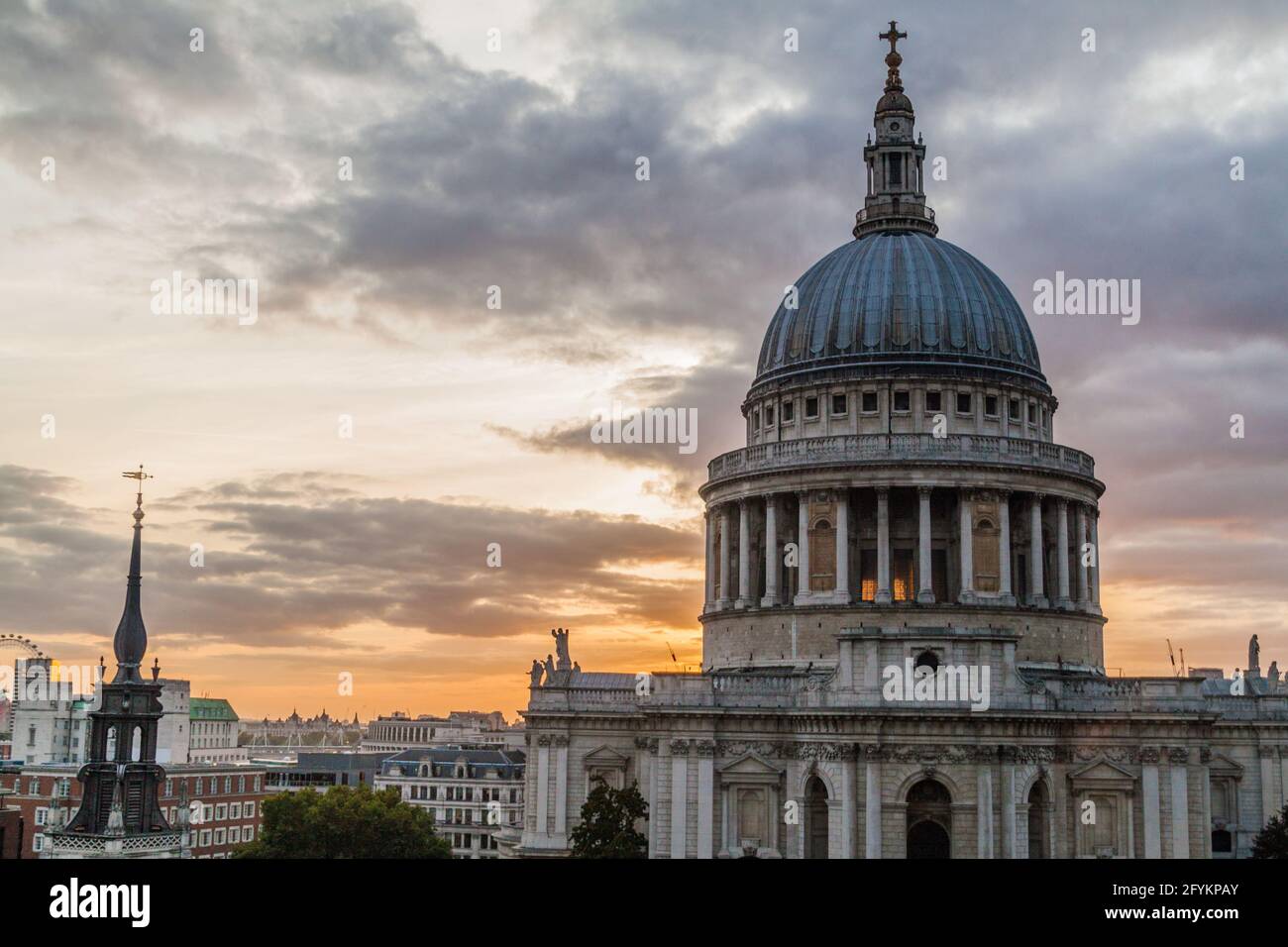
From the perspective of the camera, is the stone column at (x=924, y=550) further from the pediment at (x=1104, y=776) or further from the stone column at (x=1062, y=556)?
the pediment at (x=1104, y=776)

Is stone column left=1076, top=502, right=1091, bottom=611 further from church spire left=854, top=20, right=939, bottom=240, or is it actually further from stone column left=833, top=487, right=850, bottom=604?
church spire left=854, top=20, right=939, bottom=240

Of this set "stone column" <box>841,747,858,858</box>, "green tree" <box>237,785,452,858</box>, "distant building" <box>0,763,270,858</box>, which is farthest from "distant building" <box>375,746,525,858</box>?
"stone column" <box>841,747,858,858</box>

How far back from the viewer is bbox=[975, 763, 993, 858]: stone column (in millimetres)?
69750

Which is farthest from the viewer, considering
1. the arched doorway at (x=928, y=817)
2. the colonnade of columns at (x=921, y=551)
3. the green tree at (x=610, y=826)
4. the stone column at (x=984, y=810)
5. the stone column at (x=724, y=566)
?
the stone column at (x=724, y=566)

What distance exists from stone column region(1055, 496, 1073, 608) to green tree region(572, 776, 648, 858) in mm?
27517

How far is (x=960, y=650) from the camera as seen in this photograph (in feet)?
235

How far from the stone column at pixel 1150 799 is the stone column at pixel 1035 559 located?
14594 millimetres

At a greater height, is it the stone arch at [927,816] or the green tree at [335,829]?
the stone arch at [927,816]

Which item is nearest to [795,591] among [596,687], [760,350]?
[596,687]

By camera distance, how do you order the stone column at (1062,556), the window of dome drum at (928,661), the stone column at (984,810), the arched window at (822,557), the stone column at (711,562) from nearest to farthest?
1. the stone column at (984,810)
2. the window of dome drum at (928,661)
3. the arched window at (822,557)
4. the stone column at (1062,556)
5. the stone column at (711,562)

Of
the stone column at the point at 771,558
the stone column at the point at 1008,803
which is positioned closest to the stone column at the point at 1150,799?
the stone column at the point at 1008,803

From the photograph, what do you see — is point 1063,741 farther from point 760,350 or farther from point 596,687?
point 760,350

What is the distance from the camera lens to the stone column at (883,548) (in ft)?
276
